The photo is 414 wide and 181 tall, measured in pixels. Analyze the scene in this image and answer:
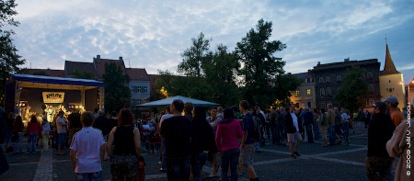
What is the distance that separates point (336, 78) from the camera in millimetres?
65938

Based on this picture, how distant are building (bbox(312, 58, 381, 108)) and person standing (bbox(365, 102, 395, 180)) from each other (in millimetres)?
62858

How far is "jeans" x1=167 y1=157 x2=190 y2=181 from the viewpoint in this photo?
466cm

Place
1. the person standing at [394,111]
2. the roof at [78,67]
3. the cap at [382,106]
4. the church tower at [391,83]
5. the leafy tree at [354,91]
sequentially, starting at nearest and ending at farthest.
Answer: the person standing at [394,111]
the cap at [382,106]
the leafy tree at [354,91]
the roof at [78,67]
the church tower at [391,83]

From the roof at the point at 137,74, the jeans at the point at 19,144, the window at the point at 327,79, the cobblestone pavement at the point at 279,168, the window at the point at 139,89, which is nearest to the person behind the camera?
the cobblestone pavement at the point at 279,168

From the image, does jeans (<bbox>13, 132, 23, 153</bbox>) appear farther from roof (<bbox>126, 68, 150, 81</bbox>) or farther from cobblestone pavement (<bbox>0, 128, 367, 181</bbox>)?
roof (<bbox>126, 68, 150, 81</bbox>)

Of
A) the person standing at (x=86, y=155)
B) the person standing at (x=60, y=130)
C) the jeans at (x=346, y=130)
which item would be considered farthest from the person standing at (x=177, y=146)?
the jeans at (x=346, y=130)

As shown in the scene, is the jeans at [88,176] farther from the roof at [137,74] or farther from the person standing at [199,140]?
the roof at [137,74]

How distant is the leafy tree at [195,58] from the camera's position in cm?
4181

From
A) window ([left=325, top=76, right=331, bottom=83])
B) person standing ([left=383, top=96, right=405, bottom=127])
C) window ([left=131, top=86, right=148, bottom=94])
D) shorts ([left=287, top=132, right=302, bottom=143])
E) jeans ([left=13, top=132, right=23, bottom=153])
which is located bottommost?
jeans ([left=13, top=132, right=23, bottom=153])

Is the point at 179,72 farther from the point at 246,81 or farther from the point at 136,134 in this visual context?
the point at 136,134

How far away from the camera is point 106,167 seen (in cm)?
949

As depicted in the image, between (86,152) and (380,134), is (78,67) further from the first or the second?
(380,134)

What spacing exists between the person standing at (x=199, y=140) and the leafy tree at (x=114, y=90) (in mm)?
45719

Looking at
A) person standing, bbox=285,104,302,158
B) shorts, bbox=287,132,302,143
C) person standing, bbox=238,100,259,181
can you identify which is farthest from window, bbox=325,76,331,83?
person standing, bbox=238,100,259,181
